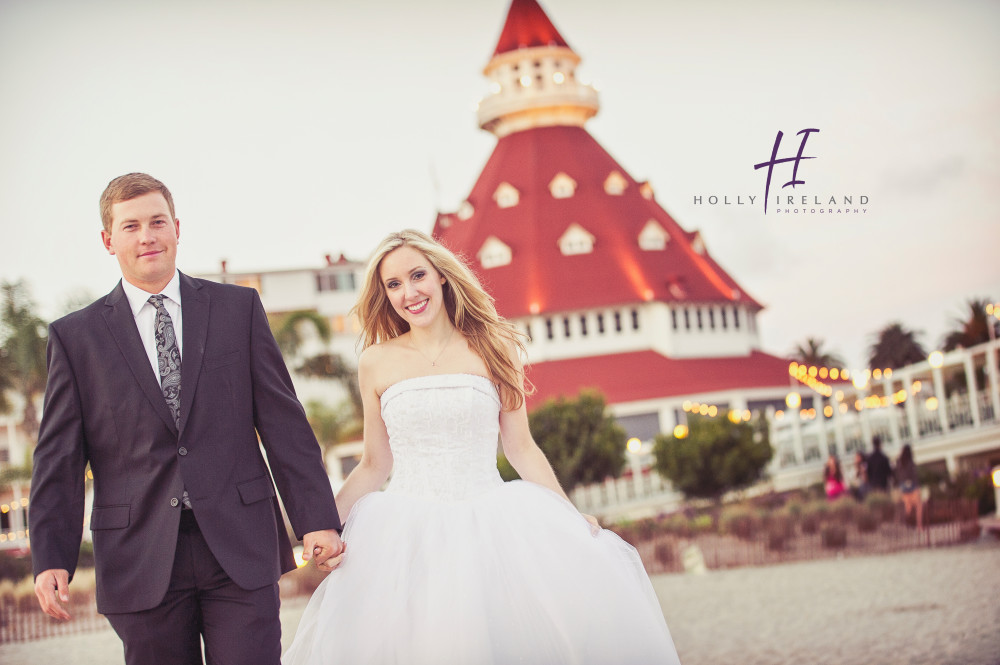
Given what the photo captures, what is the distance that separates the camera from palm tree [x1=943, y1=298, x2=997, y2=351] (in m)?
62.6

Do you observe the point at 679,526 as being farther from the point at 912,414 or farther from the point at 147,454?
the point at 147,454

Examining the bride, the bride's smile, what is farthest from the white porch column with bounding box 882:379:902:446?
the bride's smile

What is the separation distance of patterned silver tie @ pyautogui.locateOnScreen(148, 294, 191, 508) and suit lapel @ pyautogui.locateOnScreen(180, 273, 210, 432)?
4 cm

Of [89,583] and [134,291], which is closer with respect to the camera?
[134,291]

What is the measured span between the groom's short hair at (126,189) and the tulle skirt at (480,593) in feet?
5.15

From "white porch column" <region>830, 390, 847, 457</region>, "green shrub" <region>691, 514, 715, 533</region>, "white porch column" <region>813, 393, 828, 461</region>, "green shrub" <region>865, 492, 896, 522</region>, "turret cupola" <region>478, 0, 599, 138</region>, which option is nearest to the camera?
"green shrub" <region>865, 492, 896, 522</region>

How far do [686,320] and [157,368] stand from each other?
42.2m

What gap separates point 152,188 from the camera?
4156mm

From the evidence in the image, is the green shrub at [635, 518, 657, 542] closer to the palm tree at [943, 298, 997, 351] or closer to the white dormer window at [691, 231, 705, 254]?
the white dormer window at [691, 231, 705, 254]

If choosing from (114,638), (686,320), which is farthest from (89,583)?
(686,320)

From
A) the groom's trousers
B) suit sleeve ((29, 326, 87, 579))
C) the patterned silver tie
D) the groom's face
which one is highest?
the groom's face

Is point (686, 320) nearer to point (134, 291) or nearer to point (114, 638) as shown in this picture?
point (114, 638)

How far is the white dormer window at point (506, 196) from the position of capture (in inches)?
1855

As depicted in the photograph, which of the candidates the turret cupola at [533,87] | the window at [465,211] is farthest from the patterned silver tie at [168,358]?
the turret cupola at [533,87]
